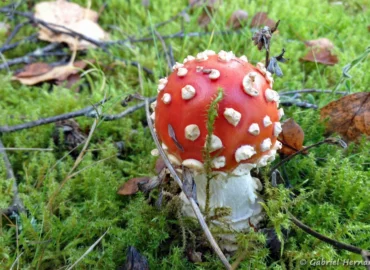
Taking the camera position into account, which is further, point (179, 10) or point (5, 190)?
point (179, 10)

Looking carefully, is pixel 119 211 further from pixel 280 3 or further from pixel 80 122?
pixel 280 3

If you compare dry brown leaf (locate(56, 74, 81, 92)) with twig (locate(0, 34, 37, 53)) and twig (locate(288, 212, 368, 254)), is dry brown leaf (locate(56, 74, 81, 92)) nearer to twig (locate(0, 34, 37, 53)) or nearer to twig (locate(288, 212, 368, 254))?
twig (locate(0, 34, 37, 53))

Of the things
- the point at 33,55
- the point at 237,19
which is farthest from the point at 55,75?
the point at 237,19

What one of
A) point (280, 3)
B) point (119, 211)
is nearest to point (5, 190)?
point (119, 211)

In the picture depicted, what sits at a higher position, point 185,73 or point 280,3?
point 185,73

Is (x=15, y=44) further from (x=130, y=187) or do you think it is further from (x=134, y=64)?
(x=130, y=187)

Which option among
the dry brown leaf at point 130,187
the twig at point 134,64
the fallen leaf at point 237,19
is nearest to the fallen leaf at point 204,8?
the fallen leaf at point 237,19

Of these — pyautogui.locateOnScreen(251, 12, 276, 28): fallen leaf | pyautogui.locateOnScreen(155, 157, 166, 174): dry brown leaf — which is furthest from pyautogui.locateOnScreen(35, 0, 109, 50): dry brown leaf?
pyautogui.locateOnScreen(155, 157, 166, 174): dry brown leaf

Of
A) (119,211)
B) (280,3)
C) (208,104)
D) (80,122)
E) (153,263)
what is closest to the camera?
(208,104)
